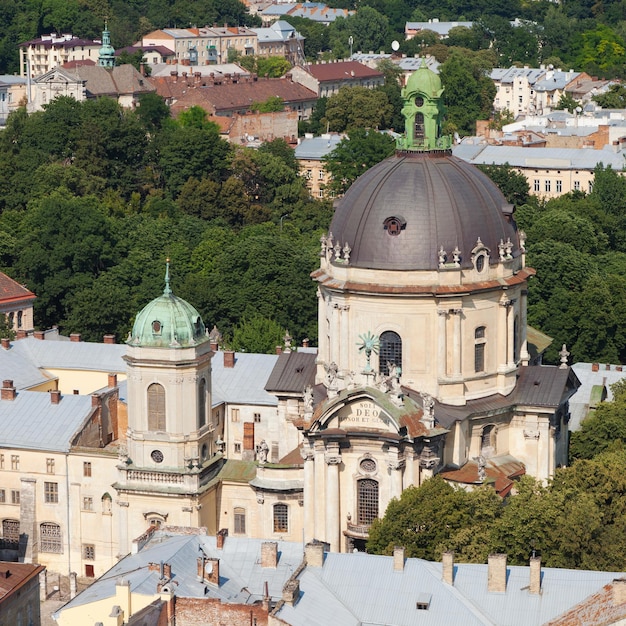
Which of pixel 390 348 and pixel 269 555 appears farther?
pixel 390 348

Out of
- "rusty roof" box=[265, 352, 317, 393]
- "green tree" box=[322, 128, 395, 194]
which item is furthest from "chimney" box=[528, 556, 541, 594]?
"green tree" box=[322, 128, 395, 194]

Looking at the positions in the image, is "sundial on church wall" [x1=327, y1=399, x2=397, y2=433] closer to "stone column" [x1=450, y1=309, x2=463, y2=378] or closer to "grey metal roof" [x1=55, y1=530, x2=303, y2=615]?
"stone column" [x1=450, y1=309, x2=463, y2=378]

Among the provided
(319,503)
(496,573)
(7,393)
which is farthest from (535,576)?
(7,393)

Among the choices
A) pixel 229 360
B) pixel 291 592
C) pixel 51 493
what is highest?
pixel 291 592

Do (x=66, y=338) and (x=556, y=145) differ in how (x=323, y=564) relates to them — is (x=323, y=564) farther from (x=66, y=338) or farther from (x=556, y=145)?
(x=556, y=145)

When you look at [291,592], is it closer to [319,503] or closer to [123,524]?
[319,503]
